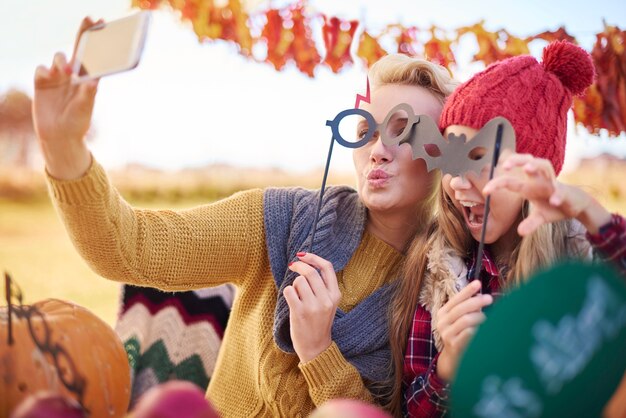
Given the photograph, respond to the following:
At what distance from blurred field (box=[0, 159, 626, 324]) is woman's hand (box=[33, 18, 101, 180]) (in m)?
2.13

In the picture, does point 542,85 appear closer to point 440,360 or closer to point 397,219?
point 397,219

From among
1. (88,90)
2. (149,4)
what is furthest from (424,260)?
(149,4)

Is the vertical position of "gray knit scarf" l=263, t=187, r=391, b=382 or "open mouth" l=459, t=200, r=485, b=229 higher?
"open mouth" l=459, t=200, r=485, b=229

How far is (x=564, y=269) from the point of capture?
66 cm

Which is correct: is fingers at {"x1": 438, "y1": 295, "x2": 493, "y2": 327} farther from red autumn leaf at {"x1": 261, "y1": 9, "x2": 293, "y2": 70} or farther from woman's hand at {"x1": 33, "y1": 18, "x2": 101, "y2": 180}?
red autumn leaf at {"x1": 261, "y1": 9, "x2": 293, "y2": 70}

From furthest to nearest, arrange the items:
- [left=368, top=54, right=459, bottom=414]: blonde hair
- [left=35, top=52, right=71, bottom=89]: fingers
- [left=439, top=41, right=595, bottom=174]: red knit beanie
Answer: [left=368, top=54, right=459, bottom=414]: blonde hair
[left=439, top=41, right=595, bottom=174]: red knit beanie
[left=35, top=52, right=71, bottom=89]: fingers

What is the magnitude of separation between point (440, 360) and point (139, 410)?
21.2 inches

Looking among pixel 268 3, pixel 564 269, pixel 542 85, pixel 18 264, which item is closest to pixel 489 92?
pixel 542 85

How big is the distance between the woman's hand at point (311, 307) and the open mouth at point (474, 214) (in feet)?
0.85

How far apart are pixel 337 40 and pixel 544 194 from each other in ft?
4.69

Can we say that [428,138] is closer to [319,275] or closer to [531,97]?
[531,97]

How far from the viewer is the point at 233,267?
4.31ft

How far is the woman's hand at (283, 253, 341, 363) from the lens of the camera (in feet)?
3.64

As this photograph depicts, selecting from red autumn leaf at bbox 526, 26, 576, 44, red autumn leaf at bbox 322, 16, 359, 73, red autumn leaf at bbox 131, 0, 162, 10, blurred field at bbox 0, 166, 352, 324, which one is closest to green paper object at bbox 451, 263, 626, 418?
red autumn leaf at bbox 526, 26, 576, 44
